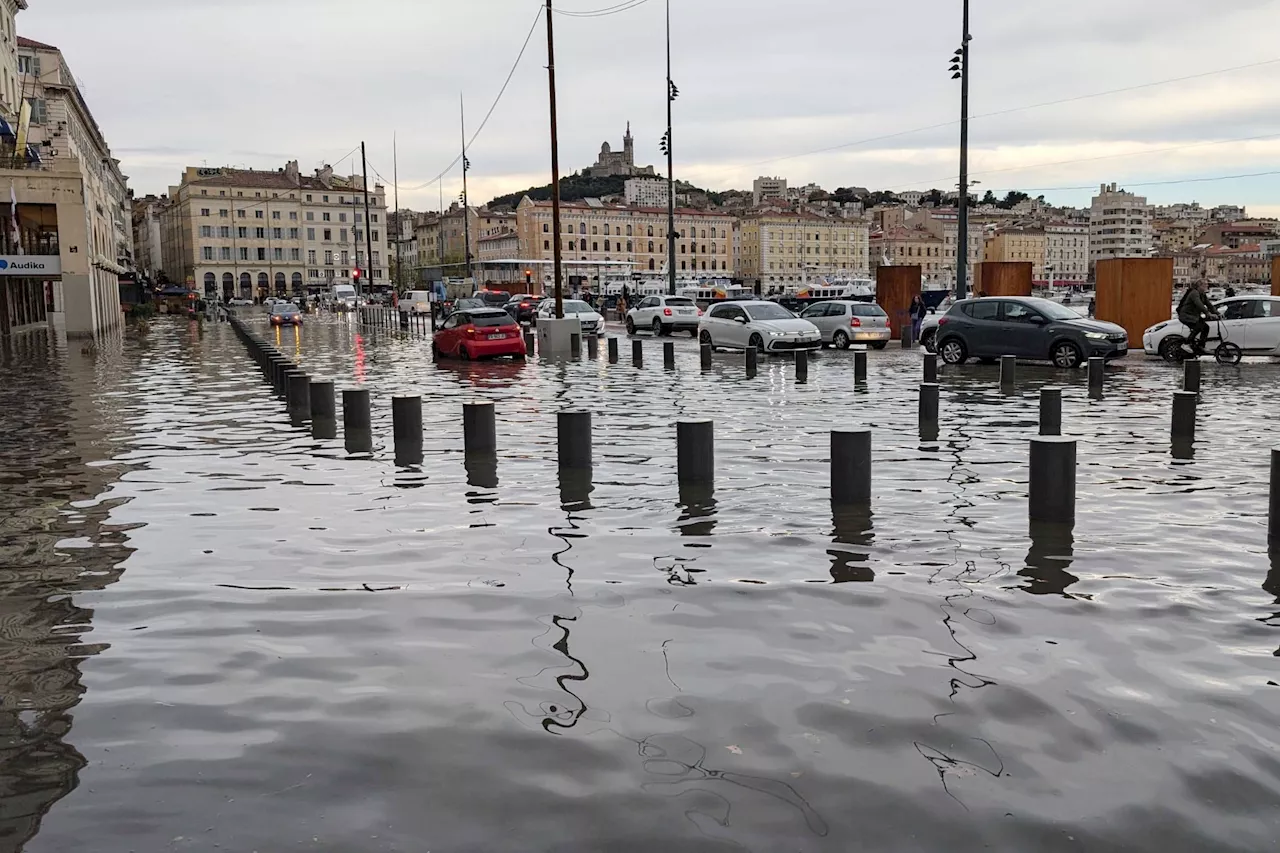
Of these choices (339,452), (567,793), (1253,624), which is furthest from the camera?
(339,452)

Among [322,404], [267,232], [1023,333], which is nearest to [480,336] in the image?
[1023,333]

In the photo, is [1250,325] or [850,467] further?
[1250,325]

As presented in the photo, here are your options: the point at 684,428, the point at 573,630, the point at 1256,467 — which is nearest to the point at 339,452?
the point at 684,428

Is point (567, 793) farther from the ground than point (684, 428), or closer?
closer

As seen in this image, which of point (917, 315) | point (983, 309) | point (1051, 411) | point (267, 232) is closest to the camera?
point (1051, 411)

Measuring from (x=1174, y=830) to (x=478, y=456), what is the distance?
892cm

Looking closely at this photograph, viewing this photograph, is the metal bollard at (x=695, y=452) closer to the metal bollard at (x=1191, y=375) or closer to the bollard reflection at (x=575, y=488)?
the bollard reflection at (x=575, y=488)

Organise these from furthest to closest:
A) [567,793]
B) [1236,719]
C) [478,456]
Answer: [478,456], [1236,719], [567,793]

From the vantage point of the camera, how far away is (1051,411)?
12.9m

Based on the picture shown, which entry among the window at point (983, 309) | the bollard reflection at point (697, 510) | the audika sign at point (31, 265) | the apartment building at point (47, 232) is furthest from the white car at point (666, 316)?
the bollard reflection at point (697, 510)

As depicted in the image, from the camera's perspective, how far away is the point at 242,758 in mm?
4500

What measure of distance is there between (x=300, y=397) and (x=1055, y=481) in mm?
11353

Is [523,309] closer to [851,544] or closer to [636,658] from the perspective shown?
[851,544]

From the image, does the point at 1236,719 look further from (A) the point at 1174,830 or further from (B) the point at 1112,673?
(A) the point at 1174,830
